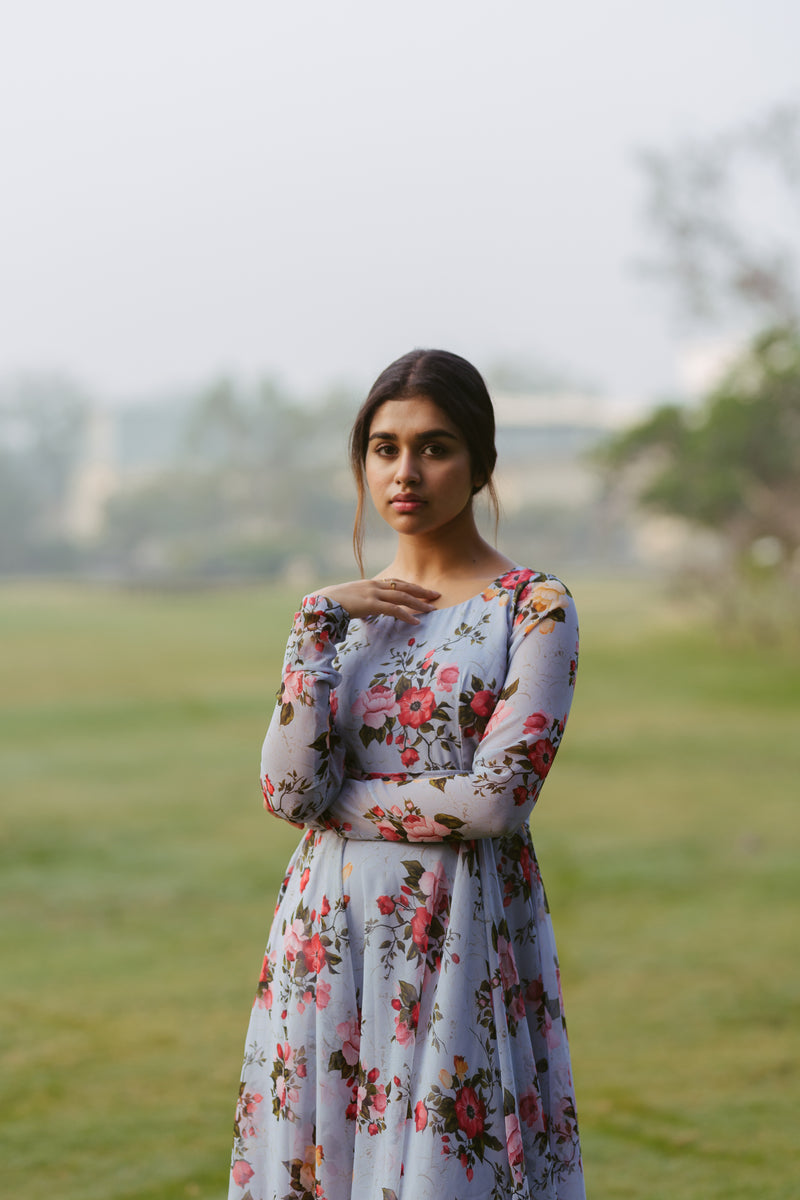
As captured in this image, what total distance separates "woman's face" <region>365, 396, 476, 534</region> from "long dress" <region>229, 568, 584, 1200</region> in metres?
0.09

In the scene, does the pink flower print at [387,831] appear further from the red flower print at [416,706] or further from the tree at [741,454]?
the tree at [741,454]

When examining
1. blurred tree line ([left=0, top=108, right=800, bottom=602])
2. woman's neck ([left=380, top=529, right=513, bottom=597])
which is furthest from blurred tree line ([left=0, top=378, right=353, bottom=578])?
woman's neck ([left=380, top=529, right=513, bottom=597])

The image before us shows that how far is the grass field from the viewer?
2.51 m

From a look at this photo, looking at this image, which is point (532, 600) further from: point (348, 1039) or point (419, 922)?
point (348, 1039)

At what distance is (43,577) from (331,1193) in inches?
596

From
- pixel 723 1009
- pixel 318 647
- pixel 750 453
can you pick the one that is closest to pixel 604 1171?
pixel 723 1009

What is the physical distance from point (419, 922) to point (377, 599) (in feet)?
0.99

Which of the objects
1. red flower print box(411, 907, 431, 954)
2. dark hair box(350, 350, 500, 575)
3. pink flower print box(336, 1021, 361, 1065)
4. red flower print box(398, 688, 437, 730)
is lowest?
pink flower print box(336, 1021, 361, 1065)

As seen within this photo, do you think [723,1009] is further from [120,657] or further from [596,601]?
[596,601]

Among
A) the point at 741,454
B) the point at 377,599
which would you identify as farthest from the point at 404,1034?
the point at 741,454

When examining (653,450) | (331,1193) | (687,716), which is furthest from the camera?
(653,450)

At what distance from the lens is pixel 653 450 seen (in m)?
11.6

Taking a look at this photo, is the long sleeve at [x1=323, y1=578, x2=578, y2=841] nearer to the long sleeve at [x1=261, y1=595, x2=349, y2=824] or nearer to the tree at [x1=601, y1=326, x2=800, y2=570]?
the long sleeve at [x1=261, y1=595, x2=349, y2=824]

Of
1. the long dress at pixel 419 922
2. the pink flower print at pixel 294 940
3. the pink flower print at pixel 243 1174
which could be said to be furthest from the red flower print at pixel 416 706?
the pink flower print at pixel 243 1174
